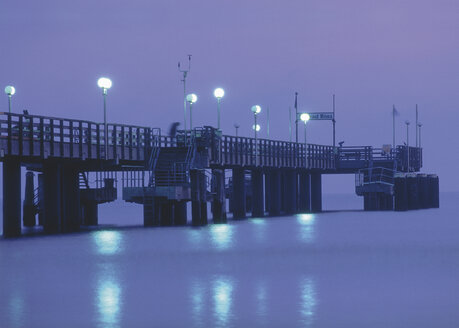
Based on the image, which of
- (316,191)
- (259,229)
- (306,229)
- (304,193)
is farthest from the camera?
(316,191)

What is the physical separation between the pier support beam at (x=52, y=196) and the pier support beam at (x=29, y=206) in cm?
1524

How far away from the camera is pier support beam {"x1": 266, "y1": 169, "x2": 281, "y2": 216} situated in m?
81.8

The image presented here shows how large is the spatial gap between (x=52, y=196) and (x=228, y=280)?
22733 millimetres

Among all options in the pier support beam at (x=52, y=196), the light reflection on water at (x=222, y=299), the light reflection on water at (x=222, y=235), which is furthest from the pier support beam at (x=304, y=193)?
the light reflection on water at (x=222, y=299)

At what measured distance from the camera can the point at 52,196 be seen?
175ft

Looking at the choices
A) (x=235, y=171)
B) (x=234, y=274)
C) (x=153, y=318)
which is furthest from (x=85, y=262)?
(x=235, y=171)

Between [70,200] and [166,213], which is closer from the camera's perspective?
[70,200]

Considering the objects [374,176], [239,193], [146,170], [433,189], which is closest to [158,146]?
[146,170]

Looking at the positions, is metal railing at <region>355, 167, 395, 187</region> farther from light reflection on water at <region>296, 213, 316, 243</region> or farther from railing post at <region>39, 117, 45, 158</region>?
railing post at <region>39, 117, 45, 158</region>

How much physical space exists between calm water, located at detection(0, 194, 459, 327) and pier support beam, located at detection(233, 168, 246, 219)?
19.7 m

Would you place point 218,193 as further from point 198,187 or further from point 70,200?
point 70,200

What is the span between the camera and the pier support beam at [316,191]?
3642 inches

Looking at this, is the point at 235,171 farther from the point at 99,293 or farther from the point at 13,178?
the point at 99,293

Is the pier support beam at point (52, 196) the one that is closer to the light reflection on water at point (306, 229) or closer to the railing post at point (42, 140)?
the railing post at point (42, 140)
